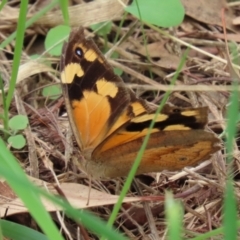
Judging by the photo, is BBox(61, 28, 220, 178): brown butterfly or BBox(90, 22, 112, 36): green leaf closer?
BBox(61, 28, 220, 178): brown butterfly

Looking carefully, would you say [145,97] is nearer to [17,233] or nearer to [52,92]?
[52,92]

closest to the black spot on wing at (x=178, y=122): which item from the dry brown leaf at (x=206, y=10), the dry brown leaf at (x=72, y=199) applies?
the dry brown leaf at (x=72, y=199)

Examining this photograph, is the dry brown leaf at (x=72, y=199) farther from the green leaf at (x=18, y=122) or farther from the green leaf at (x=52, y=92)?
the green leaf at (x=52, y=92)

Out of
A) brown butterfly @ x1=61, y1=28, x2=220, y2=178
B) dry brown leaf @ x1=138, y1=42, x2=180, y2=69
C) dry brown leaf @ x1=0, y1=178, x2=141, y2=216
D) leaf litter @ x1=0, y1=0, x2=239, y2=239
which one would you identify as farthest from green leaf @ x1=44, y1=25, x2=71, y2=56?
dry brown leaf @ x1=0, y1=178, x2=141, y2=216

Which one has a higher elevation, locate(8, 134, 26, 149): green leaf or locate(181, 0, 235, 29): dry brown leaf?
locate(8, 134, 26, 149): green leaf

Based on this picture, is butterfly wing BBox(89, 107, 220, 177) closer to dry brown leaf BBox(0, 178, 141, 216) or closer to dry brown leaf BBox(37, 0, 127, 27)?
dry brown leaf BBox(0, 178, 141, 216)
